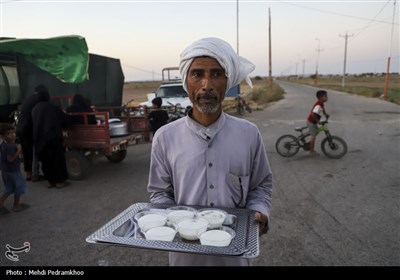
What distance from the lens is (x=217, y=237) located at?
1392 millimetres

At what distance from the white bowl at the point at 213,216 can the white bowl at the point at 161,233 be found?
0.53 feet

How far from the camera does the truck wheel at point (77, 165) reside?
6.21 m

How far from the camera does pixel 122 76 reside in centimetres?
1235

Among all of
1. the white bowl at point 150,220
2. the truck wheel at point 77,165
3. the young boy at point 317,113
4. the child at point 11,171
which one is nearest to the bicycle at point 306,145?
the young boy at point 317,113

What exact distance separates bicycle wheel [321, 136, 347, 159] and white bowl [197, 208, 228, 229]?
6330mm

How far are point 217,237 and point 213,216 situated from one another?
15 cm

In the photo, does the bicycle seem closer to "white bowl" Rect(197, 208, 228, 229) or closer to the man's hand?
the man's hand

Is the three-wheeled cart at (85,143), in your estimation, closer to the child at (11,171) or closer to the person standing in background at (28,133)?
the person standing in background at (28,133)

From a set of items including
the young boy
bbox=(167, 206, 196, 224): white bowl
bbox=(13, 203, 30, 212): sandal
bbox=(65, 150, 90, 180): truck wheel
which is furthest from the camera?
the young boy

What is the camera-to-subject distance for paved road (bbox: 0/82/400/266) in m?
3.29

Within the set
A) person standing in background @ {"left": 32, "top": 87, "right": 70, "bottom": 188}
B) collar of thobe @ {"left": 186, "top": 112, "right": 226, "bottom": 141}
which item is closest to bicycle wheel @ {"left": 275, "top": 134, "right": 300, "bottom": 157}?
person standing in background @ {"left": 32, "top": 87, "right": 70, "bottom": 188}

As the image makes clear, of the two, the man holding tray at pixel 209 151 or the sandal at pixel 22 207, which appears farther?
the sandal at pixel 22 207

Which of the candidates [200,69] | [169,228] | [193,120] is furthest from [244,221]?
[200,69]

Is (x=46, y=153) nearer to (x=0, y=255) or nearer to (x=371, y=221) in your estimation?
(x=0, y=255)
